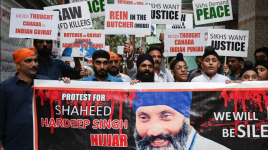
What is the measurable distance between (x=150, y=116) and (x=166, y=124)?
204 mm

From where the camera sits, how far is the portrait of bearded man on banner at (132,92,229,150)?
4266mm

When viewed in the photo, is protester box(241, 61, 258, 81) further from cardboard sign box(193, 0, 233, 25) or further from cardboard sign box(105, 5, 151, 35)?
cardboard sign box(193, 0, 233, 25)

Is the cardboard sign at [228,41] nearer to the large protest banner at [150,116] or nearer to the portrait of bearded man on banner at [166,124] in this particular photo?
the large protest banner at [150,116]

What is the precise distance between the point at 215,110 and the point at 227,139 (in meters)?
0.35

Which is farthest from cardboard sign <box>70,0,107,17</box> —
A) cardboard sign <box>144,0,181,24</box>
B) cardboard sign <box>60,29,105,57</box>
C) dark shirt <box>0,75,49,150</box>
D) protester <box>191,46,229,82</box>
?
dark shirt <box>0,75,49,150</box>

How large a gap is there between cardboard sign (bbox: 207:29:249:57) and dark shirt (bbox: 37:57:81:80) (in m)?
2.60

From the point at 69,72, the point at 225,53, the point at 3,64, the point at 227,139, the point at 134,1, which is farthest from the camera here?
the point at 3,64

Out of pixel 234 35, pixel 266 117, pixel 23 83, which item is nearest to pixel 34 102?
pixel 23 83

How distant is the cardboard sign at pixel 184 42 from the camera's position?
6977 millimetres

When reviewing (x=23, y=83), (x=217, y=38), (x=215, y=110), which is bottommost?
(x=215, y=110)

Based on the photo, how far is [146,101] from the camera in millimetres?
4383

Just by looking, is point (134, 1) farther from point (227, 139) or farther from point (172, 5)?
point (227, 139)

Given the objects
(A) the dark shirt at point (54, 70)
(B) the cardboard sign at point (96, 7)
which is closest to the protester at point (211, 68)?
(A) the dark shirt at point (54, 70)

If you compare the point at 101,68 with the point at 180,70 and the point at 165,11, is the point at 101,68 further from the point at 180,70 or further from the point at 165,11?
the point at 165,11
